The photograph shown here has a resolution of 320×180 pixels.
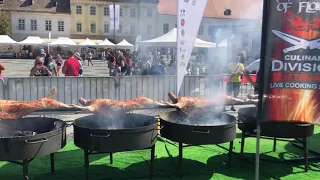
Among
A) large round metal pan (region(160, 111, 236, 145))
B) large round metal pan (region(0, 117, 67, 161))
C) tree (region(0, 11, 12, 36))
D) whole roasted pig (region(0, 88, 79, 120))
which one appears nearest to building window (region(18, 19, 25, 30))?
tree (region(0, 11, 12, 36))

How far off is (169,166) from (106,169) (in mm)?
1090

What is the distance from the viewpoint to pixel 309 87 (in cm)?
354

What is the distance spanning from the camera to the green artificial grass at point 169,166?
515 centimetres

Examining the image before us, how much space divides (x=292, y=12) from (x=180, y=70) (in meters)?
4.19

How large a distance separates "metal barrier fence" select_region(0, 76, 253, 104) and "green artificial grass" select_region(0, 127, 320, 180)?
8.74 ft

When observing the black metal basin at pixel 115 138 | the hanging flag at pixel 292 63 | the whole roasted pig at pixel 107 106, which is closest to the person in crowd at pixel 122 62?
the whole roasted pig at pixel 107 106

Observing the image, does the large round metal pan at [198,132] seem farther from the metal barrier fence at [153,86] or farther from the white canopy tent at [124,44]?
the white canopy tent at [124,44]

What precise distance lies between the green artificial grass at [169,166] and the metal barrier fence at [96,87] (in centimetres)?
266

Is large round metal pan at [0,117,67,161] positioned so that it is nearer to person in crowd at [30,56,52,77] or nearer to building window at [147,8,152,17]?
building window at [147,8,152,17]

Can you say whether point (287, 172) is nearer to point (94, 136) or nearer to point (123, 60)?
point (94, 136)

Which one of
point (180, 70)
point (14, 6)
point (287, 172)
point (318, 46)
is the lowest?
point (287, 172)

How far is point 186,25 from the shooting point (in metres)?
7.20

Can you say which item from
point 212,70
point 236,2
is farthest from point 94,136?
point 212,70

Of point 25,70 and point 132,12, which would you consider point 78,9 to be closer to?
point 25,70
